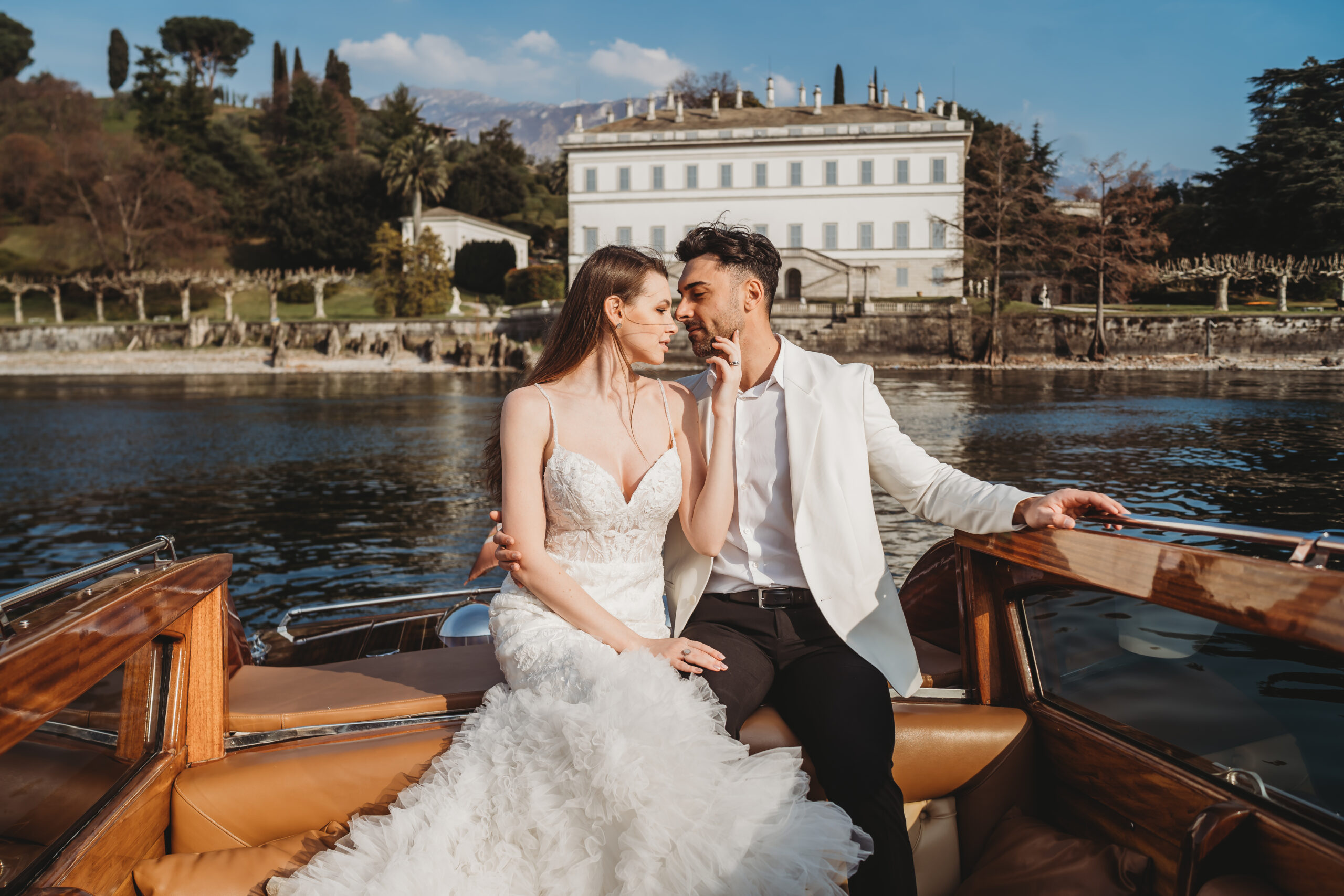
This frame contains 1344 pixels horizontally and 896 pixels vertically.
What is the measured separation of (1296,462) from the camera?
51.4ft

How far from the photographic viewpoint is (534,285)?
5475cm

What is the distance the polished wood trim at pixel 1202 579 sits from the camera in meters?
1.50

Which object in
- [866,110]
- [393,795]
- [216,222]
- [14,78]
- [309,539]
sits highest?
[14,78]

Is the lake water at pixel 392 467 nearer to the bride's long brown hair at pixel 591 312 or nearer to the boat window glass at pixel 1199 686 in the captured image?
the bride's long brown hair at pixel 591 312

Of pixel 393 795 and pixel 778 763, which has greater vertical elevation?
pixel 778 763

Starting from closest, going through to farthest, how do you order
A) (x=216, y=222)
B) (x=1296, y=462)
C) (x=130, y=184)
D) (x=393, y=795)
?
(x=393, y=795)
(x=1296, y=462)
(x=130, y=184)
(x=216, y=222)

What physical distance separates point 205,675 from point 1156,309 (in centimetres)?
5039

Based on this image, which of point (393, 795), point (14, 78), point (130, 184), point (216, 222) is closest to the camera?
point (393, 795)

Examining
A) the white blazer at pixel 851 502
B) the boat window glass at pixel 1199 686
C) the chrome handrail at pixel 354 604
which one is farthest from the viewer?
the chrome handrail at pixel 354 604

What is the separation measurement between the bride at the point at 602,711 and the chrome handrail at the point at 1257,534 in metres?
0.97

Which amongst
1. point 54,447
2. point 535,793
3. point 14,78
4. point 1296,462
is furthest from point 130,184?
point 535,793

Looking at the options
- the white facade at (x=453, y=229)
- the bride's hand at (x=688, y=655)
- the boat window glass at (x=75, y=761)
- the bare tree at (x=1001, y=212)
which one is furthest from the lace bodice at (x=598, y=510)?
the white facade at (x=453, y=229)

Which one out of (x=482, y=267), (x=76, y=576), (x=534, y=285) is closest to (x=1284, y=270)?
(x=534, y=285)

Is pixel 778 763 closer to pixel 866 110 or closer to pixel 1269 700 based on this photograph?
pixel 1269 700
